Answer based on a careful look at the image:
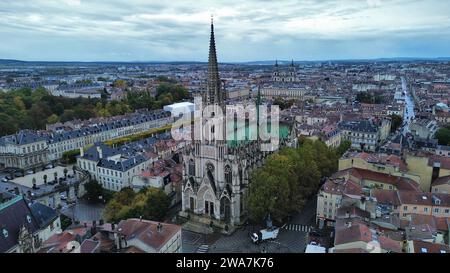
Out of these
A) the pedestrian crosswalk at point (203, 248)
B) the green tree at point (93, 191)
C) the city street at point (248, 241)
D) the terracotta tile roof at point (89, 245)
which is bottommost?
the city street at point (248, 241)

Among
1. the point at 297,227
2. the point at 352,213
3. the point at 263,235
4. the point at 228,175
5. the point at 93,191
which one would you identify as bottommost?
the point at 297,227

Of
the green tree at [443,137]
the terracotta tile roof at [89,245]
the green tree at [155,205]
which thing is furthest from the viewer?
the green tree at [443,137]

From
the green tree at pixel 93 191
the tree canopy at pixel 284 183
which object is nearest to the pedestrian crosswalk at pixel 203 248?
the tree canopy at pixel 284 183

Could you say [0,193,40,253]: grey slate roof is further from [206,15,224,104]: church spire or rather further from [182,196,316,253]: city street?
[206,15,224,104]: church spire

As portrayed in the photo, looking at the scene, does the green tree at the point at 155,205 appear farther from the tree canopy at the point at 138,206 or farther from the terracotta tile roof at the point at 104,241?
the terracotta tile roof at the point at 104,241

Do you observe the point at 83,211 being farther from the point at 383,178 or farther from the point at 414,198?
the point at 414,198

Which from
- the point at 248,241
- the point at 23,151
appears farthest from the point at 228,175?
the point at 23,151

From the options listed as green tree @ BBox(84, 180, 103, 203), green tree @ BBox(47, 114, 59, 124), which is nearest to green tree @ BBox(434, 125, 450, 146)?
green tree @ BBox(84, 180, 103, 203)

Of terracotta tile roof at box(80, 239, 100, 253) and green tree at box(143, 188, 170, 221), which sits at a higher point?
terracotta tile roof at box(80, 239, 100, 253)
